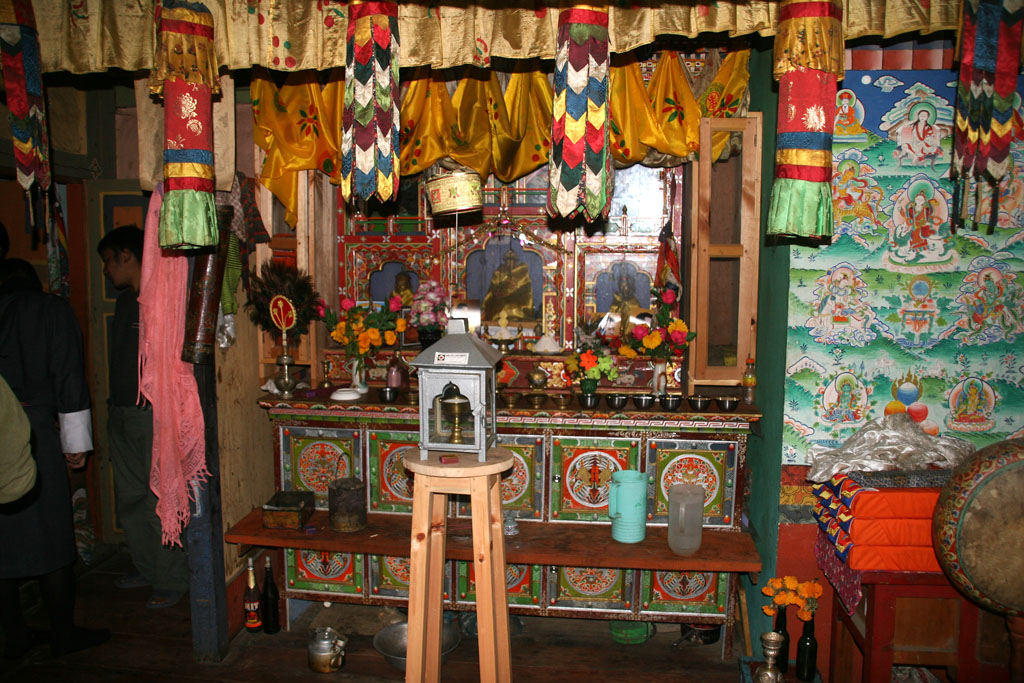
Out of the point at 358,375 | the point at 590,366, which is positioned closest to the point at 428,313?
the point at 358,375

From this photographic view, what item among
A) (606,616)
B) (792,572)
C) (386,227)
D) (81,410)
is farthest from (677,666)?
(81,410)

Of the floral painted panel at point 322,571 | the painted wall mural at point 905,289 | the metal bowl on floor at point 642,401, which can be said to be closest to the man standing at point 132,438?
the floral painted panel at point 322,571

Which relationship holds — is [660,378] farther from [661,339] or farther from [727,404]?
[727,404]

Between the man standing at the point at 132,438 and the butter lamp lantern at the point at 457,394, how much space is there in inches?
91.7

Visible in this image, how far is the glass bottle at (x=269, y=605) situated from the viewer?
13.9 feet

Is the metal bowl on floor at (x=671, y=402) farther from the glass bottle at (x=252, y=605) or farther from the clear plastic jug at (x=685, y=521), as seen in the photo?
the glass bottle at (x=252, y=605)

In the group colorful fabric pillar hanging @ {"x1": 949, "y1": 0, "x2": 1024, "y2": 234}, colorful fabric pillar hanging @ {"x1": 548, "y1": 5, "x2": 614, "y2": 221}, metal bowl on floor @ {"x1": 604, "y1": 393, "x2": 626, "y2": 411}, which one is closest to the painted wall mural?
colorful fabric pillar hanging @ {"x1": 949, "y1": 0, "x2": 1024, "y2": 234}

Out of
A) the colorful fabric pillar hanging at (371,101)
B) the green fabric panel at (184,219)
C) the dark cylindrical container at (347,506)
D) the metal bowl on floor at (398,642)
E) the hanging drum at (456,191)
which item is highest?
the colorful fabric pillar hanging at (371,101)

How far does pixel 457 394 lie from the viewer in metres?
2.96

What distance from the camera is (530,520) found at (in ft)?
13.6

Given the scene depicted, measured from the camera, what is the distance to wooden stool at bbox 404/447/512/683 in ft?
8.82

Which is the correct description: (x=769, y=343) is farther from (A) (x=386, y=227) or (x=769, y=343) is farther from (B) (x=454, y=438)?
(A) (x=386, y=227)

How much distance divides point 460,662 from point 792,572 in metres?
1.96

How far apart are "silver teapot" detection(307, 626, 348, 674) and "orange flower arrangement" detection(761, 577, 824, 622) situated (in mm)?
2369
